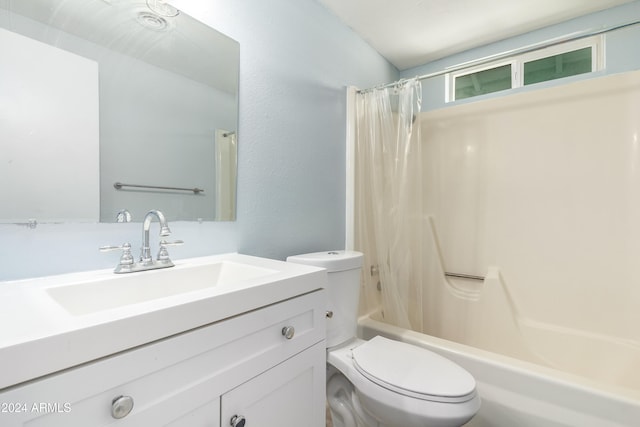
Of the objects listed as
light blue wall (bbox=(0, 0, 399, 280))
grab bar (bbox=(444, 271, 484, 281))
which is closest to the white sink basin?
light blue wall (bbox=(0, 0, 399, 280))

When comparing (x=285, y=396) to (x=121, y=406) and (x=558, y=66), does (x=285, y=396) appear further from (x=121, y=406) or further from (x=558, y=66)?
(x=558, y=66)

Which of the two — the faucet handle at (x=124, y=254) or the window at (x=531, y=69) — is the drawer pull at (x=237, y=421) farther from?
the window at (x=531, y=69)

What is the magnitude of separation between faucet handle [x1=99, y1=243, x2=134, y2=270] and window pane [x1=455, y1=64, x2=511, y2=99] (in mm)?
2521

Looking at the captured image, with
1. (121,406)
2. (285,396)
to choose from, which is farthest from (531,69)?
(121,406)

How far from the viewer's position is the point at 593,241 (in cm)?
165

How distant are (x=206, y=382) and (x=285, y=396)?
29cm

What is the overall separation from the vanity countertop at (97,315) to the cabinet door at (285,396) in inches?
7.7

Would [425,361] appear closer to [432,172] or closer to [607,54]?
[432,172]

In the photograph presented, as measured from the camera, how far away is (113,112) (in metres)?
0.96

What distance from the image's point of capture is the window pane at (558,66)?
1998 mm

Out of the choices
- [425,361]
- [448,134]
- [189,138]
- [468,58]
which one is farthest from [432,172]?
[189,138]

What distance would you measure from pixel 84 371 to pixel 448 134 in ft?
7.19

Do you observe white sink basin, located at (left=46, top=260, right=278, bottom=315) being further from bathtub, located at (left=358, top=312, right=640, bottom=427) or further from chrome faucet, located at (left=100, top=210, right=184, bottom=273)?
bathtub, located at (left=358, top=312, right=640, bottom=427)

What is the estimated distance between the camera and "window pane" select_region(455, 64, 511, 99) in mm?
2271
